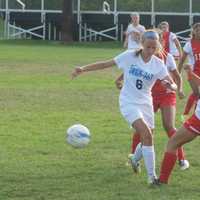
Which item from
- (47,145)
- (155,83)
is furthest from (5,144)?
(155,83)

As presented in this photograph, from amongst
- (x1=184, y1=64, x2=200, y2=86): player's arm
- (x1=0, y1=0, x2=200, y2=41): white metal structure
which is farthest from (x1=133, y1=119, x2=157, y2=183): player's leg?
(x1=0, y1=0, x2=200, y2=41): white metal structure

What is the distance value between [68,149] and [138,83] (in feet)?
8.93

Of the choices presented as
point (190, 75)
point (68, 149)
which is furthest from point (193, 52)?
point (190, 75)

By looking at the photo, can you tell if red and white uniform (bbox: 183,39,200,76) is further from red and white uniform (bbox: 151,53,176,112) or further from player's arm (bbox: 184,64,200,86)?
player's arm (bbox: 184,64,200,86)

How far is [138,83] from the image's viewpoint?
943 cm

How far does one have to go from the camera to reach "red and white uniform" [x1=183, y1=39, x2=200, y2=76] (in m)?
14.3

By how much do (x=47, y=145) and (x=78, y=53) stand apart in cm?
2548

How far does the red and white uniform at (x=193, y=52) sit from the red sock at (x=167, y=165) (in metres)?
5.20

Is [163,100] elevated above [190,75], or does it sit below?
below

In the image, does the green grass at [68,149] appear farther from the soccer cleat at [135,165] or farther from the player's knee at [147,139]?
the player's knee at [147,139]

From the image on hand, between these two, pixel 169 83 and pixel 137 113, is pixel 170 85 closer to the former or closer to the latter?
pixel 169 83

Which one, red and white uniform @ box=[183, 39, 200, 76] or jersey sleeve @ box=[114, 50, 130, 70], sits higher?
jersey sleeve @ box=[114, 50, 130, 70]

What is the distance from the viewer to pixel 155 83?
10406mm

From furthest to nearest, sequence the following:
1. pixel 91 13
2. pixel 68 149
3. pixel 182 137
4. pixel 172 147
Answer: pixel 91 13 < pixel 68 149 < pixel 172 147 < pixel 182 137
